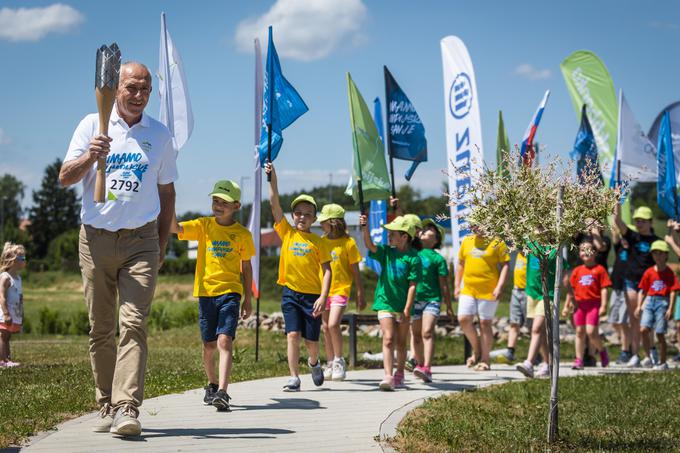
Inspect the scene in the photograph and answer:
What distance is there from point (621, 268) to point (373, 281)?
26.9 m

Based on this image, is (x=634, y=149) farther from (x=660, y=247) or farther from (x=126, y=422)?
(x=126, y=422)

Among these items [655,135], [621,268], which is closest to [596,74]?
[655,135]

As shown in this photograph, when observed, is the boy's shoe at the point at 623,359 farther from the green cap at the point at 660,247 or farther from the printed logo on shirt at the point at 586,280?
the printed logo on shirt at the point at 586,280

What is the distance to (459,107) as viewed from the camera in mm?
15023

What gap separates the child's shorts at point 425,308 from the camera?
419 inches

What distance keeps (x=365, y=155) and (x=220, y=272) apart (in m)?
3.95

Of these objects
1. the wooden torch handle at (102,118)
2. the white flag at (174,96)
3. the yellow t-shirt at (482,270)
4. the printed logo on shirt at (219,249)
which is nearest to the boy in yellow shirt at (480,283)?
the yellow t-shirt at (482,270)

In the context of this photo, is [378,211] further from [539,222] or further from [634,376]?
[539,222]

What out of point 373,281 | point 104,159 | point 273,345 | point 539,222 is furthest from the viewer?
point 373,281

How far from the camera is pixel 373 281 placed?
4044 cm

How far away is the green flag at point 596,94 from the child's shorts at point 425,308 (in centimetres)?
660

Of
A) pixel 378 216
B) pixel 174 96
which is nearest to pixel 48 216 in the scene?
pixel 378 216

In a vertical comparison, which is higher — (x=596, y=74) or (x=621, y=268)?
(x=596, y=74)

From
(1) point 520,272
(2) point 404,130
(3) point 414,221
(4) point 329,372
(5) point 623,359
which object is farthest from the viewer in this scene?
(5) point 623,359
